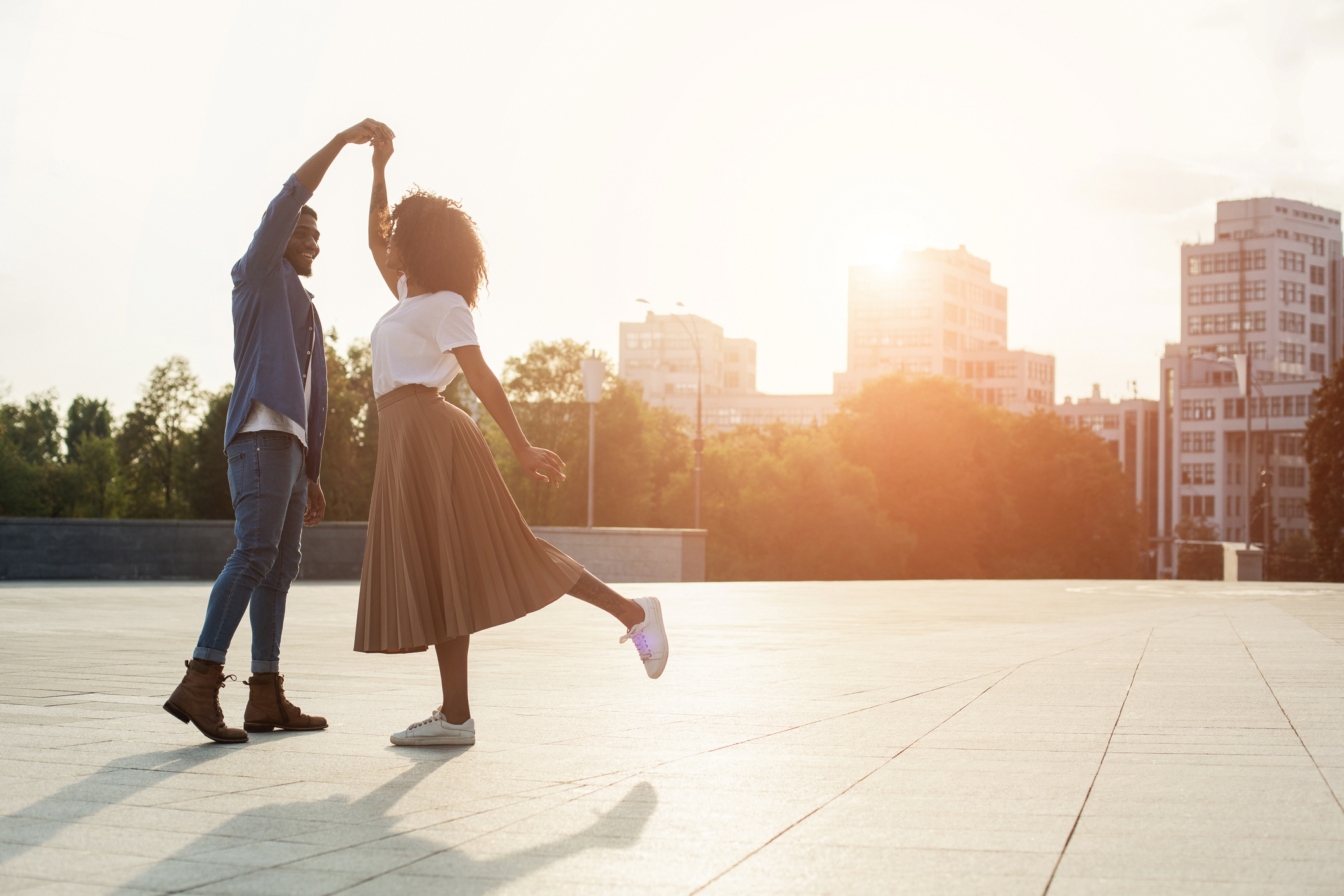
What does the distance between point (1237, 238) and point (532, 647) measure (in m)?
150

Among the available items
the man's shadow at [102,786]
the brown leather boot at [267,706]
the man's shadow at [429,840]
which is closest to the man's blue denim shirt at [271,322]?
the brown leather boot at [267,706]

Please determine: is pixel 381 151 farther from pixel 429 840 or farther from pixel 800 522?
pixel 800 522

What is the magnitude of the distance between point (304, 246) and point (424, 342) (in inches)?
32.0

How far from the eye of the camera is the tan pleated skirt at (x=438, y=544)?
4422 mm

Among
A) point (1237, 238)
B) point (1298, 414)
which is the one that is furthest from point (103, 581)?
point (1237, 238)

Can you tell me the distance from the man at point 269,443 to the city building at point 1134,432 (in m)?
139

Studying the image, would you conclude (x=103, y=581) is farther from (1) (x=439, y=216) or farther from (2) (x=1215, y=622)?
(1) (x=439, y=216)

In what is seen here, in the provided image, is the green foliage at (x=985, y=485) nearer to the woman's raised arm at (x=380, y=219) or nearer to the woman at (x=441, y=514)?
the woman's raised arm at (x=380, y=219)

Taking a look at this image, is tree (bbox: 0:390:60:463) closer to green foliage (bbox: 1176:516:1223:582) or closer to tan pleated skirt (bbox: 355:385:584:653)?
green foliage (bbox: 1176:516:1223:582)

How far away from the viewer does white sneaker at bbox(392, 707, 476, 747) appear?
14.6 feet

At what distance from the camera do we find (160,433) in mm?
52344

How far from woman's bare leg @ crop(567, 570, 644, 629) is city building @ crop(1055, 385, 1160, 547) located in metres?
138

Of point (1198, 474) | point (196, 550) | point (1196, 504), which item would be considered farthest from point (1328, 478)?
point (1198, 474)

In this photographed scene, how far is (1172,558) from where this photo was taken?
435 feet
